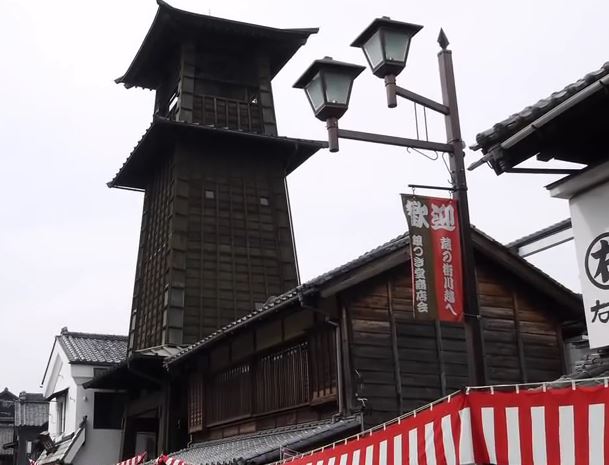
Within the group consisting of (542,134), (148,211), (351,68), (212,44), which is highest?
(212,44)

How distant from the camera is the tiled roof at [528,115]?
22.1 ft

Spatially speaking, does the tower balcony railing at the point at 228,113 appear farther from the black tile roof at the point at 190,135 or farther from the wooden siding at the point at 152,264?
the wooden siding at the point at 152,264

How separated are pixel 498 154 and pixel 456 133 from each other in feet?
4.67

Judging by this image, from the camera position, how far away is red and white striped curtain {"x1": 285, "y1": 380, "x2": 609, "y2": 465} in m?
5.53

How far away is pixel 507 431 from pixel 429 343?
8380 mm

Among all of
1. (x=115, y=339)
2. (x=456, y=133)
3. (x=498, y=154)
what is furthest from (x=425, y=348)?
(x=115, y=339)

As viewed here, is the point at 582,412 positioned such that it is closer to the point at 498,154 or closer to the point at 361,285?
the point at 498,154

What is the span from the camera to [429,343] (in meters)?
14.6

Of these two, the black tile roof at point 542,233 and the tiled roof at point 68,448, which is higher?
the black tile roof at point 542,233

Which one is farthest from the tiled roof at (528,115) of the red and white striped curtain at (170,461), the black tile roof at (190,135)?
the black tile roof at (190,135)

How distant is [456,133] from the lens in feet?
28.6

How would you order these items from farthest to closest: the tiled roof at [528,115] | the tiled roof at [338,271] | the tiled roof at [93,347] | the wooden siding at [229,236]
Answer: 1. the tiled roof at [93,347]
2. the wooden siding at [229,236]
3. the tiled roof at [338,271]
4. the tiled roof at [528,115]

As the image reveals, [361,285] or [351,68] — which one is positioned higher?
[351,68]

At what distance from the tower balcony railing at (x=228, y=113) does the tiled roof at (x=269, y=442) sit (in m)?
12.1
